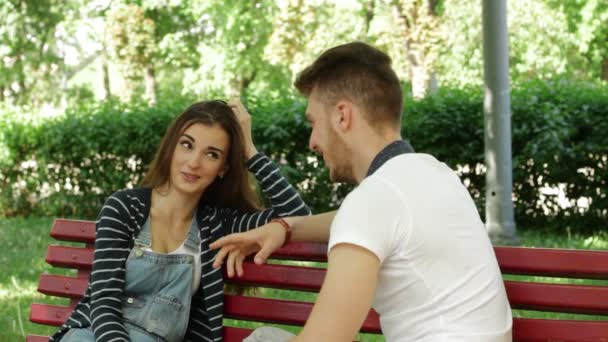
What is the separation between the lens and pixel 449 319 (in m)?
2.37

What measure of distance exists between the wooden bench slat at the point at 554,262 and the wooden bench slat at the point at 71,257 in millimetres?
1525

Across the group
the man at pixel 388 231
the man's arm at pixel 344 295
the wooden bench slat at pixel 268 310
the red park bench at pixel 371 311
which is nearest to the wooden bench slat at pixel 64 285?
the red park bench at pixel 371 311

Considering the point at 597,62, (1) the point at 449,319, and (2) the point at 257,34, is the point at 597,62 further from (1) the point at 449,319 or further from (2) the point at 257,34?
(1) the point at 449,319

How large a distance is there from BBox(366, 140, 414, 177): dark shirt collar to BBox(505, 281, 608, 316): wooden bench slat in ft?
2.34

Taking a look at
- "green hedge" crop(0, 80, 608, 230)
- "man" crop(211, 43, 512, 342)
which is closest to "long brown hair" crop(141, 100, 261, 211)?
"man" crop(211, 43, 512, 342)

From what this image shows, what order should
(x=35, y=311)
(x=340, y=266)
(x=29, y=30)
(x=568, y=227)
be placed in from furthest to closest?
(x=29, y=30) < (x=568, y=227) < (x=35, y=311) < (x=340, y=266)

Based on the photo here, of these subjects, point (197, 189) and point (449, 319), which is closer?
point (449, 319)

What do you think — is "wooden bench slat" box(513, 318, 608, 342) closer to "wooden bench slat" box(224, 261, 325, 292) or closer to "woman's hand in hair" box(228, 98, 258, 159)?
"wooden bench slat" box(224, 261, 325, 292)

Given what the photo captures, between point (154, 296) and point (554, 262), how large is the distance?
1289 millimetres

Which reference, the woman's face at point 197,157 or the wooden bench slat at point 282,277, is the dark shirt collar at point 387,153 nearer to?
the wooden bench slat at point 282,277

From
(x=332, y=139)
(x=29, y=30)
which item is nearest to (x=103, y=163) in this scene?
(x=332, y=139)

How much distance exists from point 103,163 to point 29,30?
61.6ft

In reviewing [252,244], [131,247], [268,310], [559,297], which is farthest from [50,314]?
[559,297]

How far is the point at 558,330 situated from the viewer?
9.86ft
